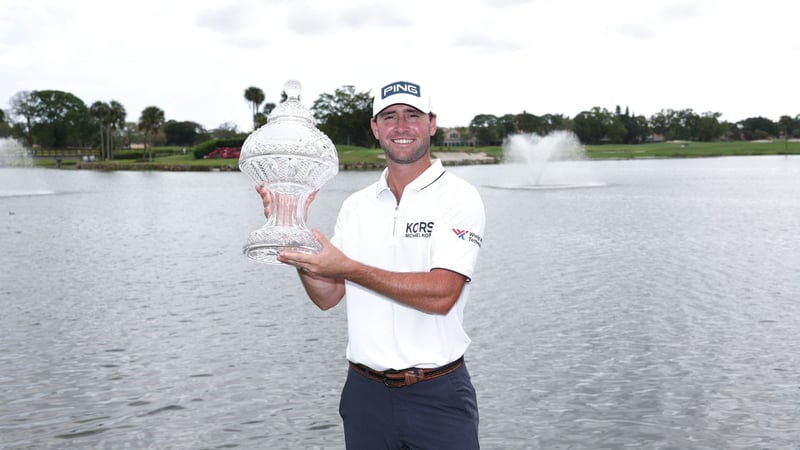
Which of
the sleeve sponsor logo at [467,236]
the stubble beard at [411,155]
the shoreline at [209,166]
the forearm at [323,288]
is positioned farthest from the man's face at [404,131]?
the shoreline at [209,166]

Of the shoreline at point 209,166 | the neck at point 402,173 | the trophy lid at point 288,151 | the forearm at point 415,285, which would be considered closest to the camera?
the forearm at point 415,285

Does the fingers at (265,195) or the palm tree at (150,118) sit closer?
the fingers at (265,195)

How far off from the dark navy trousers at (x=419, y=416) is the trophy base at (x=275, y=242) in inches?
35.6

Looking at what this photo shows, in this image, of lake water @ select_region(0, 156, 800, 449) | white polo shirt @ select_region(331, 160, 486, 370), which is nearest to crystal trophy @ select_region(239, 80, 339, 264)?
white polo shirt @ select_region(331, 160, 486, 370)

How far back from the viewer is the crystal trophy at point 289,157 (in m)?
4.29

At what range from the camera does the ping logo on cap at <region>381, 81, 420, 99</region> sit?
13.4 ft

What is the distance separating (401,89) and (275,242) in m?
1.04

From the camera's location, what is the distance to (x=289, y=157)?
448cm

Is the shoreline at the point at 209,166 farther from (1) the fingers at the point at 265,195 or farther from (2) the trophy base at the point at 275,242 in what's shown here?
(2) the trophy base at the point at 275,242

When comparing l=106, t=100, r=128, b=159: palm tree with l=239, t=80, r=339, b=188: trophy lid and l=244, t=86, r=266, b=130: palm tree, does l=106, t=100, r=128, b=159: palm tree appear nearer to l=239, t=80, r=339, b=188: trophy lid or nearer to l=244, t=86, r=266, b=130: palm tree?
l=244, t=86, r=266, b=130: palm tree

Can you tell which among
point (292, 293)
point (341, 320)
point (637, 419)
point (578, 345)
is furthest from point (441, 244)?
point (292, 293)

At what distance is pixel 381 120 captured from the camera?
4.17 m

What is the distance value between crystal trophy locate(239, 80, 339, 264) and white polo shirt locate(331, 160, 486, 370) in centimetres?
45

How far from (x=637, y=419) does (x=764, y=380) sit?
8.97 feet
